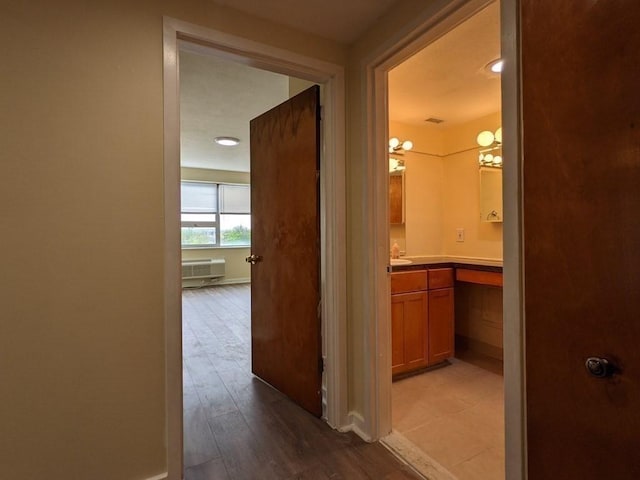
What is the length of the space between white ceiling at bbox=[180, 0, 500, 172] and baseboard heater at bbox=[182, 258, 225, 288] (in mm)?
3084

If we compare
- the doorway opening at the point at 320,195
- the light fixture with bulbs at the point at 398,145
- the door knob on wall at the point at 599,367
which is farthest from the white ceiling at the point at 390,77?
the door knob on wall at the point at 599,367

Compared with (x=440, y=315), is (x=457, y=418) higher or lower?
lower

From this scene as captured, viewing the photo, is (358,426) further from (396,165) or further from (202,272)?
(202,272)

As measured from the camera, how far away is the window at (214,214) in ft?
21.6

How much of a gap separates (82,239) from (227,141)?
3.73m

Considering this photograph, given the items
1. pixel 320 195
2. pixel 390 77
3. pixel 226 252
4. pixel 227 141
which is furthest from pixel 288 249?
pixel 226 252

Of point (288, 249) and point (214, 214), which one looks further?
point (214, 214)

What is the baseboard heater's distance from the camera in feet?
20.8

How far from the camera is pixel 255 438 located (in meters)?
1.72

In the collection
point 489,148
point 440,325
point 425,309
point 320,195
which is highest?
point 489,148

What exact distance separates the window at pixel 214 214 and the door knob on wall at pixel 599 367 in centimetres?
606

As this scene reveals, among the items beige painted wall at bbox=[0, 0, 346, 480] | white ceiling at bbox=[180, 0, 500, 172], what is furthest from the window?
beige painted wall at bbox=[0, 0, 346, 480]

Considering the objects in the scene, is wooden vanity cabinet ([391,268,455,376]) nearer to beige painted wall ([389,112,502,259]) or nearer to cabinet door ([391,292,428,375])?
cabinet door ([391,292,428,375])

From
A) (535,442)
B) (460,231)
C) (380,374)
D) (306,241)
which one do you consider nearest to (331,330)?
(380,374)
